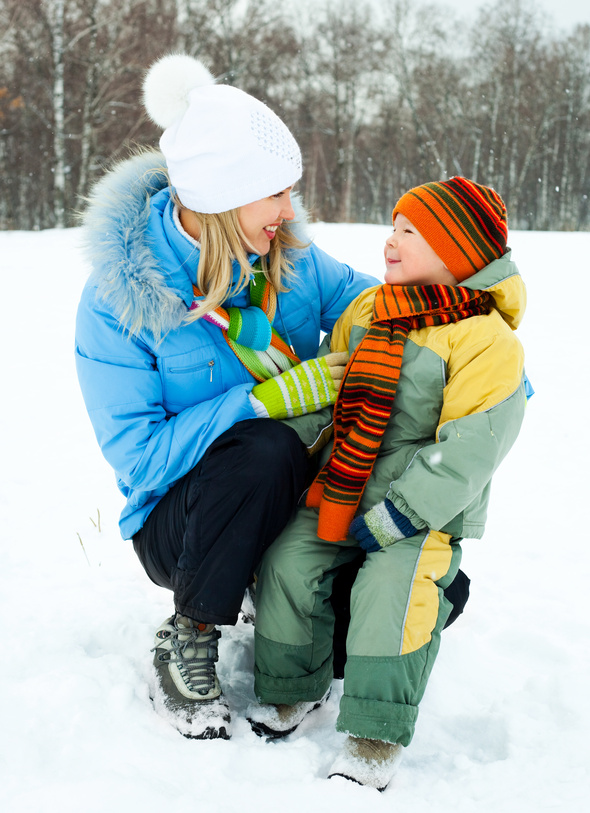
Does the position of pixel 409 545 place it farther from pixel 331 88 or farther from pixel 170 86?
pixel 331 88

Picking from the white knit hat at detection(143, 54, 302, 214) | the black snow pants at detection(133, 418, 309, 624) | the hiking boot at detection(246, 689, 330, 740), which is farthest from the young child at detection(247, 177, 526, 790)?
the white knit hat at detection(143, 54, 302, 214)

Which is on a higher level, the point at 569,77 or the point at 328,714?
the point at 569,77

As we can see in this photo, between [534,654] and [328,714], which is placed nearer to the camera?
[328,714]

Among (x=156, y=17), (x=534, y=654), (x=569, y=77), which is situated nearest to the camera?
(x=534, y=654)

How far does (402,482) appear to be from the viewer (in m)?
1.52

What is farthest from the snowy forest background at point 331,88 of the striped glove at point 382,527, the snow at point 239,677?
the striped glove at point 382,527

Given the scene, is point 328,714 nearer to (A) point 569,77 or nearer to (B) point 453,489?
(B) point 453,489

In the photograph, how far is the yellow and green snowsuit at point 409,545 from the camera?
1.41 m

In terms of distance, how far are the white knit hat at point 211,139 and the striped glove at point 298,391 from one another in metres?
0.47

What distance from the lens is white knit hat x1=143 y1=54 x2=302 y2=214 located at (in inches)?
63.5

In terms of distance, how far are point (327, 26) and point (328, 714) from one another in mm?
20362

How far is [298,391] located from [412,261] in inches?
19.9

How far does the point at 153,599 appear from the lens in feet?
6.68

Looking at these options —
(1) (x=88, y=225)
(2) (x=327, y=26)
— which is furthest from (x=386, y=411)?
(2) (x=327, y=26)
